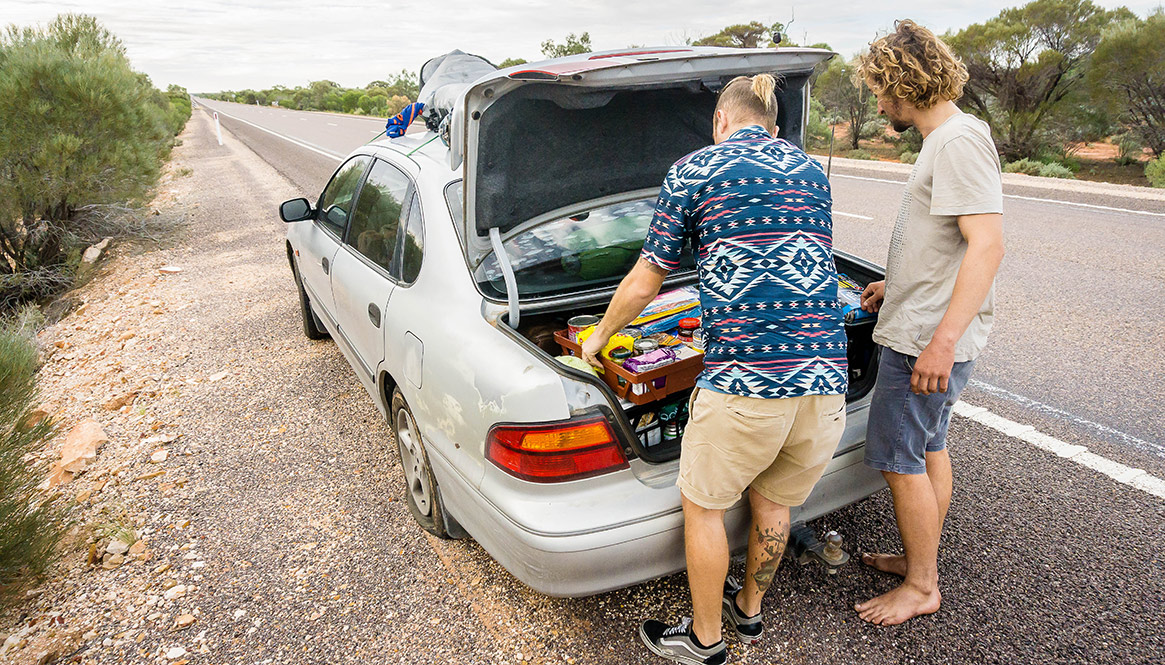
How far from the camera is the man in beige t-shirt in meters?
2.07

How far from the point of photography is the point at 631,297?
2.11 metres

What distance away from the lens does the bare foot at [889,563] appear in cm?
266

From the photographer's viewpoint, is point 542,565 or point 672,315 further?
point 672,315

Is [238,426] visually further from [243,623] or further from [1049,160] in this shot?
[1049,160]

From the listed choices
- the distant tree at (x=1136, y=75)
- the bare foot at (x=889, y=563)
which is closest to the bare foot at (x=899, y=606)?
the bare foot at (x=889, y=563)

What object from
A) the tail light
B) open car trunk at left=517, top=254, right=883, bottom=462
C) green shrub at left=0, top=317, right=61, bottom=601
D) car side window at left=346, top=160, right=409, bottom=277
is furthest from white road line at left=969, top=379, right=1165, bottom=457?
green shrub at left=0, top=317, right=61, bottom=601

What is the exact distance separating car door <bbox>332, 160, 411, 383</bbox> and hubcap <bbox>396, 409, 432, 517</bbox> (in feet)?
1.08

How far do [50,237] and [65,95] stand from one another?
1947 millimetres

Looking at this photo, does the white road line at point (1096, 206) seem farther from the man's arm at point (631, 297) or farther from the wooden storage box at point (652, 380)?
the man's arm at point (631, 297)

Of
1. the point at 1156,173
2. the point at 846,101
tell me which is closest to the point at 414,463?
the point at 1156,173

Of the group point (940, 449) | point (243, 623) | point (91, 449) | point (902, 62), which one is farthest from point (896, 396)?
point (91, 449)

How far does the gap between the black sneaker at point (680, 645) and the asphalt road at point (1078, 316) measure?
241 centimetres

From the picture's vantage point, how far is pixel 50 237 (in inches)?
383

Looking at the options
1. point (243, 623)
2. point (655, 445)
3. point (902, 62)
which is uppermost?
point (902, 62)
